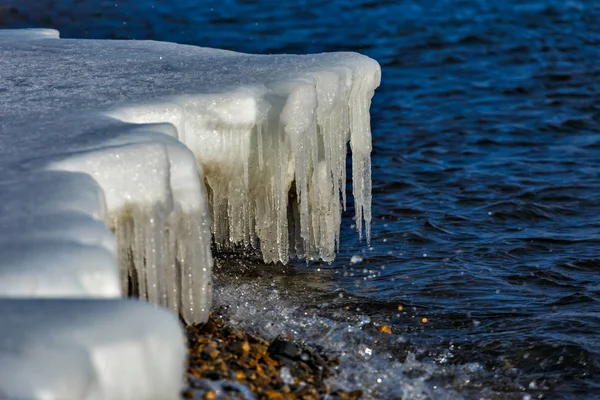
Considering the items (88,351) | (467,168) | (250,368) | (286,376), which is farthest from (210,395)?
(467,168)

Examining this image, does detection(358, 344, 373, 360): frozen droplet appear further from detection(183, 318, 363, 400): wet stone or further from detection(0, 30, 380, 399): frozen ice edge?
detection(0, 30, 380, 399): frozen ice edge

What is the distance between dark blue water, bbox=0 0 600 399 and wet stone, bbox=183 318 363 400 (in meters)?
0.85

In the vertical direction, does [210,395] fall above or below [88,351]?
below

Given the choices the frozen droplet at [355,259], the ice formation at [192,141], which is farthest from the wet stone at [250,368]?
the frozen droplet at [355,259]

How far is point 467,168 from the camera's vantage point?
9.05 metres

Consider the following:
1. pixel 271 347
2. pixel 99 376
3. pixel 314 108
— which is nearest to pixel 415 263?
pixel 314 108

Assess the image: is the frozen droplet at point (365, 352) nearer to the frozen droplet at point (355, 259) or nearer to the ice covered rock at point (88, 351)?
the frozen droplet at point (355, 259)

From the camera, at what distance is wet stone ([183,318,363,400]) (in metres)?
3.70

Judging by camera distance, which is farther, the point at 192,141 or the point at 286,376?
the point at 192,141

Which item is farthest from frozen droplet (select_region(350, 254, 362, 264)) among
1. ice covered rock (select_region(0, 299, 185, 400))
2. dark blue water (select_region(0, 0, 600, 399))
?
ice covered rock (select_region(0, 299, 185, 400))

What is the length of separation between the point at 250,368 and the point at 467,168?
5.47 meters

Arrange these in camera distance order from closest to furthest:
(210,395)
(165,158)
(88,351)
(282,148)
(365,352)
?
1. (88,351)
2. (210,395)
3. (165,158)
4. (365,352)
5. (282,148)

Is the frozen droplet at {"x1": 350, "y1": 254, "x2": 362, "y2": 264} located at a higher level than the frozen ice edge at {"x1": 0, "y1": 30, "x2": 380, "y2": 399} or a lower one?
lower

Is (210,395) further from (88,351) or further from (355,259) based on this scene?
(355,259)
